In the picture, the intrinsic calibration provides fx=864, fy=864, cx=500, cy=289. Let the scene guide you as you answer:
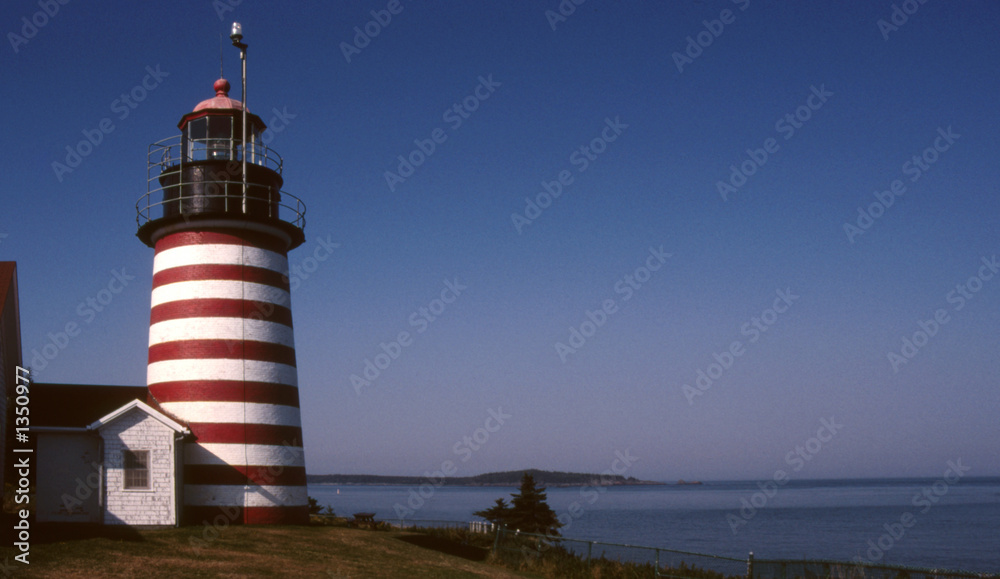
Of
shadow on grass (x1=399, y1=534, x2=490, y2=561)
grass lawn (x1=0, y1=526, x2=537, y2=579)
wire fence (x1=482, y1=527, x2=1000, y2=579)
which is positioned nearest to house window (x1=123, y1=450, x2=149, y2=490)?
grass lawn (x1=0, y1=526, x2=537, y2=579)

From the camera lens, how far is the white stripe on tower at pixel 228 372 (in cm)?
2383

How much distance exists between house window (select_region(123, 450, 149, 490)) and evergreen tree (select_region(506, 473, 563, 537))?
21.5 m

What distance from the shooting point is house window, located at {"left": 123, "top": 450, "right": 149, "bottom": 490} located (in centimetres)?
2188

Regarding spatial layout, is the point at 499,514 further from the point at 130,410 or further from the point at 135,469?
the point at 130,410

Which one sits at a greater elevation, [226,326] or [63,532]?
[226,326]

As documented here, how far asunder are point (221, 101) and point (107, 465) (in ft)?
36.0

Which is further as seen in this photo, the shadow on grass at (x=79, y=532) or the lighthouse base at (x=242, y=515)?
the lighthouse base at (x=242, y=515)

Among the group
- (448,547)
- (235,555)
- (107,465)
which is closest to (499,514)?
(448,547)

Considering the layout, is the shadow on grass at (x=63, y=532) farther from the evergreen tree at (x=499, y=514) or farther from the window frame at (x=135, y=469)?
the evergreen tree at (x=499, y=514)

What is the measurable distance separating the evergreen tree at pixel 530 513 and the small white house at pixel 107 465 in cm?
2059

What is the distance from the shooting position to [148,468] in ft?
72.4

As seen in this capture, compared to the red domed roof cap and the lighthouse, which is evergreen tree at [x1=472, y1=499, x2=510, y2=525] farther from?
the red domed roof cap

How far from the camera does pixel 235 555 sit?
1906 cm

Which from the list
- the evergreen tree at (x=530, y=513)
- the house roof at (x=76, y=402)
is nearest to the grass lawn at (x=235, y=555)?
the house roof at (x=76, y=402)
